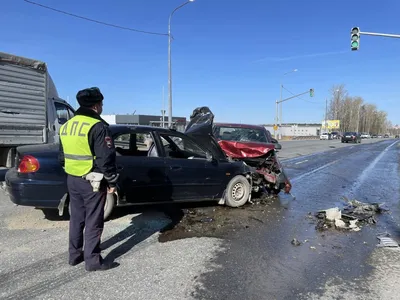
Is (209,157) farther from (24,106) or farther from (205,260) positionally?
(24,106)

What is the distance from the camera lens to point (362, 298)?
3.31 meters

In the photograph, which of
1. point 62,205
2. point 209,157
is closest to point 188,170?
point 209,157

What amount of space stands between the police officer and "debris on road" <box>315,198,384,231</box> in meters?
3.61

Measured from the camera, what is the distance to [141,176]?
5.63 metres

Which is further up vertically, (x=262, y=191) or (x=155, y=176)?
(x=155, y=176)

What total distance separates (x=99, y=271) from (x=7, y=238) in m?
1.84

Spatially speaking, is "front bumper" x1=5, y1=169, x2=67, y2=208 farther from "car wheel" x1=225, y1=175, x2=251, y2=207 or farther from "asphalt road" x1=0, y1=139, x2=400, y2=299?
"car wheel" x1=225, y1=175, x2=251, y2=207

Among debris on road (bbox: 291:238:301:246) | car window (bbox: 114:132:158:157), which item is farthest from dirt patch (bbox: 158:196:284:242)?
car window (bbox: 114:132:158:157)

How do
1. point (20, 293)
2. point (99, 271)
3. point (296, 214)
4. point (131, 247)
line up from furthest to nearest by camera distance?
point (296, 214) → point (131, 247) → point (99, 271) → point (20, 293)

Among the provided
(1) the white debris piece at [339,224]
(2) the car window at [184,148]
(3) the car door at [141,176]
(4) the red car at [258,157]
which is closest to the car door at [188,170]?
(2) the car window at [184,148]

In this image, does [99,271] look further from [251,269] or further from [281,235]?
[281,235]

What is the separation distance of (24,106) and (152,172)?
17.9ft

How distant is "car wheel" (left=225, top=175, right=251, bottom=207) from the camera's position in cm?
680

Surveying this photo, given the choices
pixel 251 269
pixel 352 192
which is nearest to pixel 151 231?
pixel 251 269
